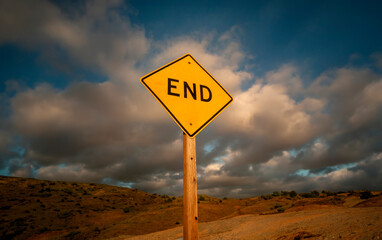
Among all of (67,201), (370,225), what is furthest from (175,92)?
(67,201)

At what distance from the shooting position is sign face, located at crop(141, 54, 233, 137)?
294 cm

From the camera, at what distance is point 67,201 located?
3184 cm

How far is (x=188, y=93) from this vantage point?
313 centimetres

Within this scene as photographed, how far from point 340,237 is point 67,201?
119 feet

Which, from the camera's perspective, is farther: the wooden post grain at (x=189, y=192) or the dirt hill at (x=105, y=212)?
the dirt hill at (x=105, y=212)

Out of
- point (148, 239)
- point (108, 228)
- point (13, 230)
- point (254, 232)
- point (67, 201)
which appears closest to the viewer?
point (254, 232)

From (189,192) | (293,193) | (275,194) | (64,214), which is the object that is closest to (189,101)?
(189,192)

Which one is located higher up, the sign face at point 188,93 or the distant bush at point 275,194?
the sign face at point 188,93

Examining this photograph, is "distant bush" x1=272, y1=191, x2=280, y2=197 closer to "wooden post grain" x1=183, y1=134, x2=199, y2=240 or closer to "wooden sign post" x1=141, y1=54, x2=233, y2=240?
"wooden sign post" x1=141, y1=54, x2=233, y2=240

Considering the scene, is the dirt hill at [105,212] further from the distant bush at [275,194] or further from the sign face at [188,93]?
the sign face at [188,93]

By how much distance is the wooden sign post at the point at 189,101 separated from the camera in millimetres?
2756

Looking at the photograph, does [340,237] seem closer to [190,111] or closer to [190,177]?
[190,177]

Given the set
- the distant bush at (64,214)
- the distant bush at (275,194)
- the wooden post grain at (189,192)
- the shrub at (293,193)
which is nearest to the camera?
the wooden post grain at (189,192)

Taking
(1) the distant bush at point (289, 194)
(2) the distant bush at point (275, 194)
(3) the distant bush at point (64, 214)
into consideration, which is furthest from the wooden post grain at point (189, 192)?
(2) the distant bush at point (275, 194)
